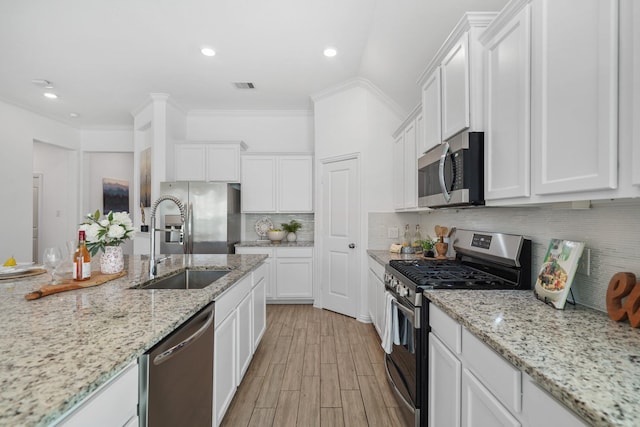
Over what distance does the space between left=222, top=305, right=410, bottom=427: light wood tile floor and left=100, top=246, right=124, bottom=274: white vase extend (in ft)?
3.90

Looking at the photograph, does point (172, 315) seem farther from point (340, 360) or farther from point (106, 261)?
point (340, 360)

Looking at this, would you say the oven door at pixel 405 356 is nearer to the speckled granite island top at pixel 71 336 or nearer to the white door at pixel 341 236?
the speckled granite island top at pixel 71 336

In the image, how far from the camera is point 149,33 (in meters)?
2.84

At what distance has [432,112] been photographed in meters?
2.08

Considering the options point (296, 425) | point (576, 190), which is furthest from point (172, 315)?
point (576, 190)

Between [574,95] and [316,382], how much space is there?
7.58 ft

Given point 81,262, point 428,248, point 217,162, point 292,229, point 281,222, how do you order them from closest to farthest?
point 81,262
point 428,248
point 217,162
point 292,229
point 281,222

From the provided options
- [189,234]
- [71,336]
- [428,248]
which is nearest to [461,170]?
[428,248]

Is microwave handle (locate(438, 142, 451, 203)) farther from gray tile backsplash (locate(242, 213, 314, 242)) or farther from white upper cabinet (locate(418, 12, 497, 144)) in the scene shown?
gray tile backsplash (locate(242, 213, 314, 242))

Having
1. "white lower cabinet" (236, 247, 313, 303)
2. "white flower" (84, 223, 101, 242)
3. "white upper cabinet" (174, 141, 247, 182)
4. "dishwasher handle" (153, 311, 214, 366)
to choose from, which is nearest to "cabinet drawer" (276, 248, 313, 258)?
"white lower cabinet" (236, 247, 313, 303)

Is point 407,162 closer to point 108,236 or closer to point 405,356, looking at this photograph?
point 405,356

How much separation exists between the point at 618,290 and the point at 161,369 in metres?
1.65

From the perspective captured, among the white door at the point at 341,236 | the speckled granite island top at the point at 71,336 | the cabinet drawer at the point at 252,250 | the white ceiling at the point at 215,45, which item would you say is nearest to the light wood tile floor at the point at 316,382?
the white door at the point at 341,236

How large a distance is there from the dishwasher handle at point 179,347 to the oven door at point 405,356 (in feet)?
3.58
